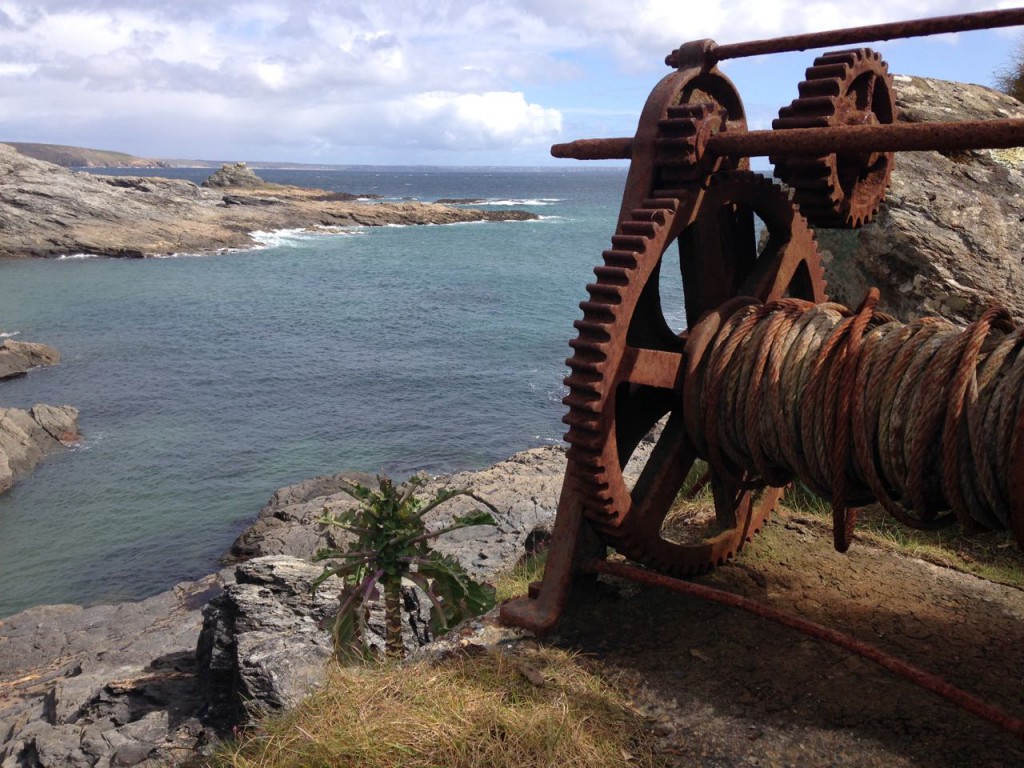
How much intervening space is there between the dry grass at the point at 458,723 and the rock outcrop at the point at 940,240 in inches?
189

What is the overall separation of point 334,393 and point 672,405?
21.0 metres

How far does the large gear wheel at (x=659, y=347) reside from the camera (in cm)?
404

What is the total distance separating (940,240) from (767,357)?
158 inches

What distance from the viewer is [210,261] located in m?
50.5

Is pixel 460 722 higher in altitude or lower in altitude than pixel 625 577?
lower

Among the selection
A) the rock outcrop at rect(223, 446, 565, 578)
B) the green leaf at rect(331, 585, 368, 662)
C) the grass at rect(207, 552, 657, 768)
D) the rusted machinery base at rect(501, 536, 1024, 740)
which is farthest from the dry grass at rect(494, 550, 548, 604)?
the rock outcrop at rect(223, 446, 565, 578)

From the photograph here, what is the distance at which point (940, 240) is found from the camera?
24.0 ft


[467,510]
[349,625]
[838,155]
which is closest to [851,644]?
[838,155]

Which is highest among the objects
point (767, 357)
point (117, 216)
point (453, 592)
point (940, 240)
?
point (940, 240)

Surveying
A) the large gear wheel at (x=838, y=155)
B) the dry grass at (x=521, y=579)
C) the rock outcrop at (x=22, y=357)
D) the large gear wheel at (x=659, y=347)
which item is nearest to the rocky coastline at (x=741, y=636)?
the large gear wheel at (x=659, y=347)

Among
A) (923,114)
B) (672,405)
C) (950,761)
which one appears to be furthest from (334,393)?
(950,761)

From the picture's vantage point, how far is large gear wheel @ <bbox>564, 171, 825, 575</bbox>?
13.3ft

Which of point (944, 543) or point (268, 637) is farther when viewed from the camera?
point (268, 637)

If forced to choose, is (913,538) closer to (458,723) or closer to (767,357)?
(767,357)
